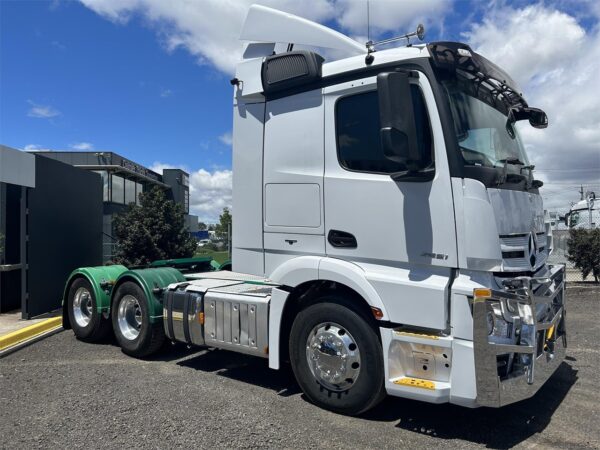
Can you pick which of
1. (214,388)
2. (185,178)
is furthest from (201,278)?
(185,178)

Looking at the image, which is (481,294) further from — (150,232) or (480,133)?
(150,232)

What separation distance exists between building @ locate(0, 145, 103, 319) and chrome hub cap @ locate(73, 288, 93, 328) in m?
1.62

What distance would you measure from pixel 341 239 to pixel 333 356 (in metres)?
1.05

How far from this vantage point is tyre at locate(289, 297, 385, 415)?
4.16 m

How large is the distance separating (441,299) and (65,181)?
26.1ft

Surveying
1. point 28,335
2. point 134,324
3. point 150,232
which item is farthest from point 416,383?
point 150,232

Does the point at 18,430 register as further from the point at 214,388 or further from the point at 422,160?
the point at 422,160

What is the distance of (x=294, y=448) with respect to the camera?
12.3 ft

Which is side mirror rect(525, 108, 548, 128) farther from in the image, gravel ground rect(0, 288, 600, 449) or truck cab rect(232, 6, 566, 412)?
gravel ground rect(0, 288, 600, 449)

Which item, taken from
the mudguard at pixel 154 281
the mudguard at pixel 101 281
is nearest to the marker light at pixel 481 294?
the mudguard at pixel 154 281

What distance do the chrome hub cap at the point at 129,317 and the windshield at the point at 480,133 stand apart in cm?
455

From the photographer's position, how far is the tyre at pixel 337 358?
416cm

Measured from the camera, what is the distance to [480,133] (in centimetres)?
426

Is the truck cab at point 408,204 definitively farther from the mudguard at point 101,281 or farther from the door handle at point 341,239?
the mudguard at point 101,281
